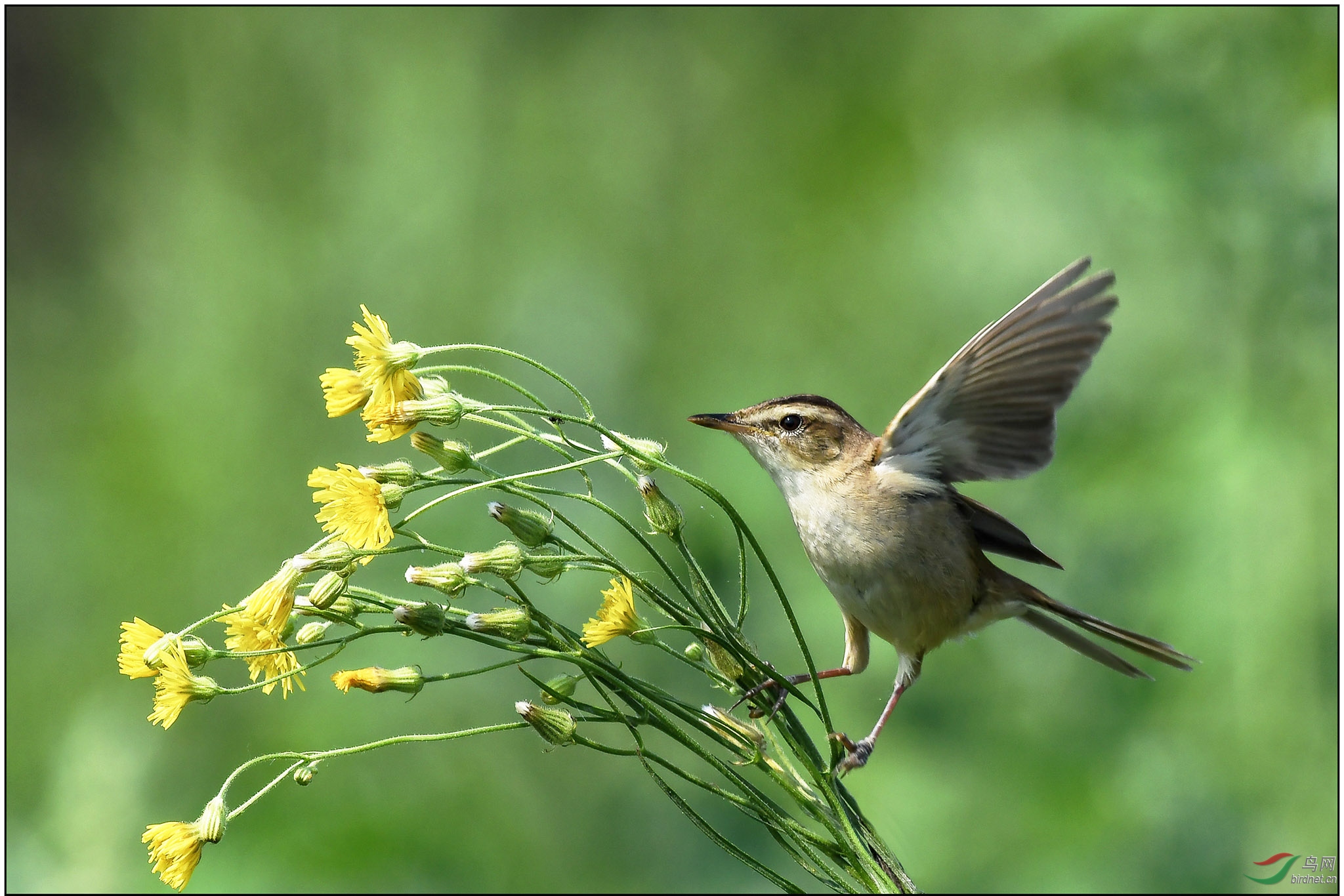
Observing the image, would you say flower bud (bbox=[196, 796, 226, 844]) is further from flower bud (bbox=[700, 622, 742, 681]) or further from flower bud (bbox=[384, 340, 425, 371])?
flower bud (bbox=[700, 622, 742, 681])

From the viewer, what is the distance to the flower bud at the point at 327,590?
225 centimetres

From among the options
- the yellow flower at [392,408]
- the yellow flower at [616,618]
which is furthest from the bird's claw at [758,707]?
the yellow flower at [392,408]

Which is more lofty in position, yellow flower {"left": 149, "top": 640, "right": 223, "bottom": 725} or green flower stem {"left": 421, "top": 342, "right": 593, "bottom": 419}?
green flower stem {"left": 421, "top": 342, "right": 593, "bottom": 419}

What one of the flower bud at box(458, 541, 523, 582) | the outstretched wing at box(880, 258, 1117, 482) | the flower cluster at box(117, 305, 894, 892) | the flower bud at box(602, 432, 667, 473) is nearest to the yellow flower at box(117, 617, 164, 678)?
the flower cluster at box(117, 305, 894, 892)

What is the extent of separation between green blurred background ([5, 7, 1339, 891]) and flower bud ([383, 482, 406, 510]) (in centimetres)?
280

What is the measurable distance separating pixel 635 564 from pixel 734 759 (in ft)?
10.1

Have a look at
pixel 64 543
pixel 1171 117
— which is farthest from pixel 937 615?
pixel 64 543

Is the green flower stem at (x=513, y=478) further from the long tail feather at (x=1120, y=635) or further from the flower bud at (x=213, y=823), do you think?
the long tail feather at (x=1120, y=635)

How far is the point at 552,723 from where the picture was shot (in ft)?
7.71

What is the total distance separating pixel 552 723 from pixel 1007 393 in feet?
6.99

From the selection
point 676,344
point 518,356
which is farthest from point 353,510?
point 676,344

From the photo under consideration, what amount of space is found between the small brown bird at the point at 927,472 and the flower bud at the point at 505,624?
1.45 meters

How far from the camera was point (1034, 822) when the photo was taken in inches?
192

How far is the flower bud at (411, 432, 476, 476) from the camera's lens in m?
2.42
